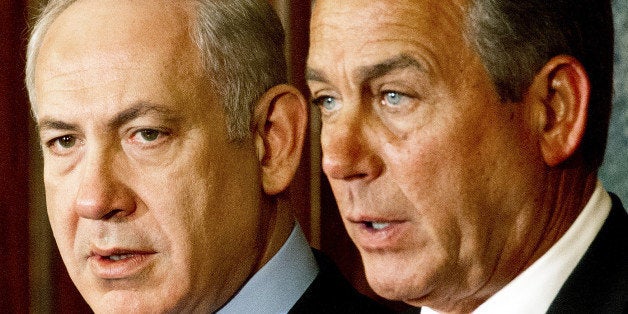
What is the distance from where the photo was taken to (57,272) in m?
2.99

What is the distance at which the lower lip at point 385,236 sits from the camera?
68.4 inches

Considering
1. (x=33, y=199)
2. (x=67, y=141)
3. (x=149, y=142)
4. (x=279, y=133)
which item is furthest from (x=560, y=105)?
(x=33, y=199)

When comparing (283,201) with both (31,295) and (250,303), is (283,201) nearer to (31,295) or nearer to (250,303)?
(250,303)

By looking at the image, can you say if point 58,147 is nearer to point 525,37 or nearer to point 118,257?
point 118,257

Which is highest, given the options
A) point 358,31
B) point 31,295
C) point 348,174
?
point 358,31

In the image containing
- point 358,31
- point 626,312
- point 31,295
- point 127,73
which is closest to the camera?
point 626,312

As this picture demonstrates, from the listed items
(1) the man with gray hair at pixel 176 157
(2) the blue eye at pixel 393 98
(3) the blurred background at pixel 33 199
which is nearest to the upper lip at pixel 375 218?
(2) the blue eye at pixel 393 98

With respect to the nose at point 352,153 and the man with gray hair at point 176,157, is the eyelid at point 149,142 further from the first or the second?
the nose at point 352,153

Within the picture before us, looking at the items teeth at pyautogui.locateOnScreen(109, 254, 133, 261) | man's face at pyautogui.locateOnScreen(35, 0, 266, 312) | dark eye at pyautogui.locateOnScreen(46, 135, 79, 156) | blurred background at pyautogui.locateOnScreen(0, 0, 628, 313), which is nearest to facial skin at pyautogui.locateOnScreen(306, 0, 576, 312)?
man's face at pyautogui.locateOnScreen(35, 0, 266, 312)

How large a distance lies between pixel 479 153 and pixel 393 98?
164 mm

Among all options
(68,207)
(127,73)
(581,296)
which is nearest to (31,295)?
(68,207)

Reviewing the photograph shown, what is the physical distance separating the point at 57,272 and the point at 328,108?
1401 mm

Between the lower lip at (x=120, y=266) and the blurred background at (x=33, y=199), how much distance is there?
0.78 m

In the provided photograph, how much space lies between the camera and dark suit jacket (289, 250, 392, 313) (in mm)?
2188
